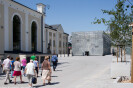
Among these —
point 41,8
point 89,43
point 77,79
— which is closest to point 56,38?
point 89,43

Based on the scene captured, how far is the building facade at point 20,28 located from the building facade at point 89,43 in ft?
129

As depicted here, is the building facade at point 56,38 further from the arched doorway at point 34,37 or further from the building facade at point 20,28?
the arched doorway at point 34,37

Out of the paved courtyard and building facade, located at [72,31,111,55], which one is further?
building facade, located at [72,31,111,55]

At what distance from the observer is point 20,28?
79.6ft

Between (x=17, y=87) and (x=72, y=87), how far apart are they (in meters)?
2.87

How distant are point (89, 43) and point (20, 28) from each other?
46.3m

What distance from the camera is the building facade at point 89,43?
2603 inches

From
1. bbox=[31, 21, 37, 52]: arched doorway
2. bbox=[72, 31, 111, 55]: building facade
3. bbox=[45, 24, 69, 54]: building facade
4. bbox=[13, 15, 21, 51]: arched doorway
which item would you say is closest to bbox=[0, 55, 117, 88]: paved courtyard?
bbox=[13, 15, 21, 51]: arched doorway

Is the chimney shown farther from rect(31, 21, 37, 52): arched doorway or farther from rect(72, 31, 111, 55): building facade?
rect(72, 31, 111, 55): building facade

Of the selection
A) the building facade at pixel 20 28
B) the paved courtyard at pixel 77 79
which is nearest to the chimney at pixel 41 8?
the building facade at pixel 20 28

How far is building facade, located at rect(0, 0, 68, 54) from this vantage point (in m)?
20.9

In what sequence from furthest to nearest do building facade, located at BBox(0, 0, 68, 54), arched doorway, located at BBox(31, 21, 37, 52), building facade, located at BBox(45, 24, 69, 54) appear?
1. building facade, located at BBox(45, 24, 69, 54)
2. arched doorway, located at BBox(31, 21, 37, 52)
3. building facade, located at BBox(0, 0, 68, 54)

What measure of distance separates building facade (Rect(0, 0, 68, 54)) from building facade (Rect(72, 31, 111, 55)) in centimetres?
3923

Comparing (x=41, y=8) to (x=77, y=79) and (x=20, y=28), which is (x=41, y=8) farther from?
(x=77, y=79)
